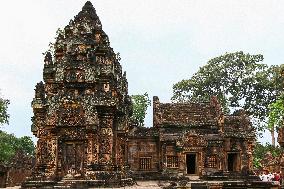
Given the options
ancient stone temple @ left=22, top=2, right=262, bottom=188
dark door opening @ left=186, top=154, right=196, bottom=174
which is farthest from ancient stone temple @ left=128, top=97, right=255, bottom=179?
ancient stone temple @ left=22, top=2, right=262, bottom=188

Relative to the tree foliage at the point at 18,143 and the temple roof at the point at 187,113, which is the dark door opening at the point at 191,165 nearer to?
the temple roof at the point at 187,113

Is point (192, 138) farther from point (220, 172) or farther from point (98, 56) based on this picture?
point (98, 56)

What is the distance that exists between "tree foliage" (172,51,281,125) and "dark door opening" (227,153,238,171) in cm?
1989

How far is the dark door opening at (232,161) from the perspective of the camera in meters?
33.1

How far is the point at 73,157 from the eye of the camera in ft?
61.1

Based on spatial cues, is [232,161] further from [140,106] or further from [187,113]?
[140,106]

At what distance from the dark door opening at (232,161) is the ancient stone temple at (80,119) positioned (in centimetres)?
1522

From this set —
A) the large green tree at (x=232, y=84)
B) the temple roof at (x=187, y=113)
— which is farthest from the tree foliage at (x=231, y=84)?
the temple roof at (x=187, y=113)

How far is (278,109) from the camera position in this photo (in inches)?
967

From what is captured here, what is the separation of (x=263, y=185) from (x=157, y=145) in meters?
18.3

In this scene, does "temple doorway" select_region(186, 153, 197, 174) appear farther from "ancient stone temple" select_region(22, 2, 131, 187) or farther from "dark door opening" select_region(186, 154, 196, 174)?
"ancient stone temple" select_region(22, 2, 131, 187)

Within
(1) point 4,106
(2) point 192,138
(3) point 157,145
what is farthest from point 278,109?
(1) point 4,106

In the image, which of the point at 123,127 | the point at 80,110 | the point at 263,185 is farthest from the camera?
the point at 123,127

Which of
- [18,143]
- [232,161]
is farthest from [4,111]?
[232,161]
